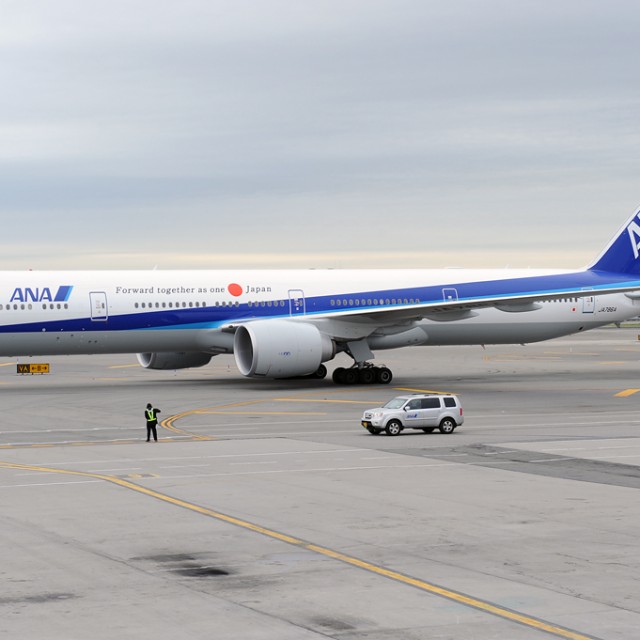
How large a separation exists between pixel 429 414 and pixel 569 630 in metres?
24.2

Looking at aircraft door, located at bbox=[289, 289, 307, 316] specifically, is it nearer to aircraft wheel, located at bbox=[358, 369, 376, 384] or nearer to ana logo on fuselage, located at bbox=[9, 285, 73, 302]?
aircraft wheel, located at bbox=[358, 369, 376, 384]

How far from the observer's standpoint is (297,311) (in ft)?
189

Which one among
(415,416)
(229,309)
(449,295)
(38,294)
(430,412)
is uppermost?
(38,294)

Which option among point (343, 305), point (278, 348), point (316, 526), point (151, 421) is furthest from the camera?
point (343, 305)

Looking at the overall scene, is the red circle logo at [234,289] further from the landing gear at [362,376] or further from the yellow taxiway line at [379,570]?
the yellow taxiway line at [379,570]

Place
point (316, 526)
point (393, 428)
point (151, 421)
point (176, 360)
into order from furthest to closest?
1. point (176, 360)
2. point (393, 428)
3. point (151, 421)
4. point (316, 526)

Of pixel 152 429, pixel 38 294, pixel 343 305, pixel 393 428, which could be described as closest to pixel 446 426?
pixel 393 428

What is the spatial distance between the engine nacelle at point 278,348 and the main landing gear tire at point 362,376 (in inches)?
133

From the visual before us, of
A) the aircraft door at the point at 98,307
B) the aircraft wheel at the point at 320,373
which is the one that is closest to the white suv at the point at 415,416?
the aircraft door at the point at 98,307

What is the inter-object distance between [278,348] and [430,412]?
15.6m

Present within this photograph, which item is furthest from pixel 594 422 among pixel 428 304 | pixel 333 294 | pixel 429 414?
pixel 333 294

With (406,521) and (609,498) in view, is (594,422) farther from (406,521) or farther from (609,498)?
(406,521)

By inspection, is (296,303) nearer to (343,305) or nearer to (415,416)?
(343,305)

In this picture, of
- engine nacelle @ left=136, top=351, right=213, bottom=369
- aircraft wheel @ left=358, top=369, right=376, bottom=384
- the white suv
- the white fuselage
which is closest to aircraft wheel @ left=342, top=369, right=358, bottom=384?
aircraft wheel @ left=358, top=369, right=376, bottom=384
